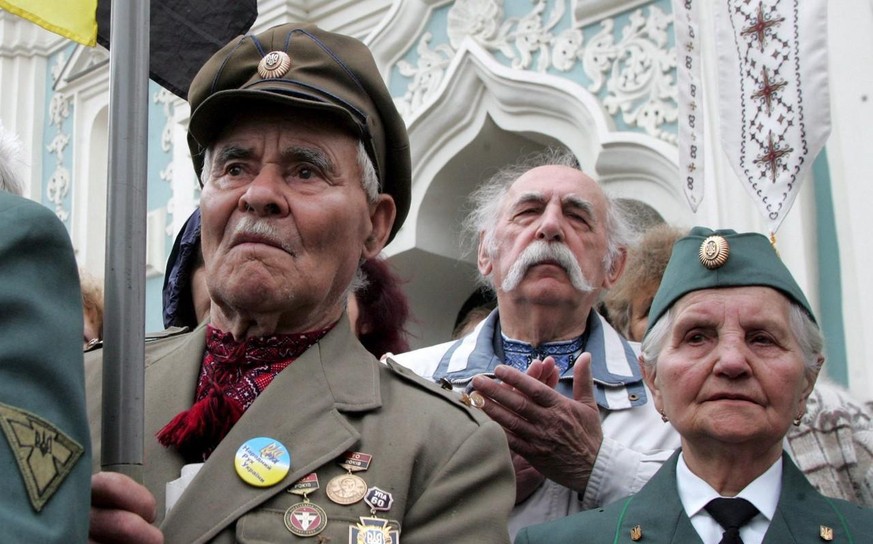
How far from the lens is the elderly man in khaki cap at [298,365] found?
6.26ft

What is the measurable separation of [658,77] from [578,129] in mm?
565

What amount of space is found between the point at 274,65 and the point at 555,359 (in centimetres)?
131

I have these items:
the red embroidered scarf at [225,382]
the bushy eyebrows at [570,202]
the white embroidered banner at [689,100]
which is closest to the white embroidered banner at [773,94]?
the white embroidered banner at [689,100]

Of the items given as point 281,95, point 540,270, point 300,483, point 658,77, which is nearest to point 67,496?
point 300,483

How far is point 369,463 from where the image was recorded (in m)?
1.97

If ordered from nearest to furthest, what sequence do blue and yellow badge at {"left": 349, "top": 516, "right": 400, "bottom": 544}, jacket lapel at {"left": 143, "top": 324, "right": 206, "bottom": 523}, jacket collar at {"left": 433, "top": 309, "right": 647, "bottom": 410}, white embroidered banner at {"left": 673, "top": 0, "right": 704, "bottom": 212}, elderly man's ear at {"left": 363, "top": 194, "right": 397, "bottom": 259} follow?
blue and yellow badge at {"left": 349, "top": 516, "right": 400, "bottom": 544}, jacket lapel at {"left": 143, "top": 324, "right": 206, "bottom": 523}, elderly man's ear at {"left": 363, "top": 194, "right": 397, "bottom": 259}, jacket collar at {"left": 433, "top": 309, "right": 647, "bottom": 410}, white embroidered banner at {"left": 673, "top": 0, "right": 704, "bottom": 212}

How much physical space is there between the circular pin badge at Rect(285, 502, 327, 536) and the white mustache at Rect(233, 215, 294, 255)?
464 millimetres

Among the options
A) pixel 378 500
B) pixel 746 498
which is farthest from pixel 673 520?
pixel 378 500

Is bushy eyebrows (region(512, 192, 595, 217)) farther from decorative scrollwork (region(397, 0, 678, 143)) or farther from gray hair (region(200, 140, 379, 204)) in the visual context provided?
decorative scrollwork (region(397, 0, 678, 143))

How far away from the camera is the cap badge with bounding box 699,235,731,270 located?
8.30 ft

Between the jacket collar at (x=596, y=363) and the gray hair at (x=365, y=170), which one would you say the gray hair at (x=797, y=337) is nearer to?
the jacket collar at (x=596, y=363)

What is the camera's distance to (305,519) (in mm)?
1879

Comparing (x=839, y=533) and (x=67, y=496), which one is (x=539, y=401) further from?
(x=67, y=496)

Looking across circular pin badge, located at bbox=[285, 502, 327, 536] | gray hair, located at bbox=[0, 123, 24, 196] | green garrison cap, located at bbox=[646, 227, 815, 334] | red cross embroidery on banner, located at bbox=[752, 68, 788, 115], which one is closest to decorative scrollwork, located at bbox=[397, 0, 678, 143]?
red cross embroidery on banner, located at bbox=[752, 68, 788, 115]
